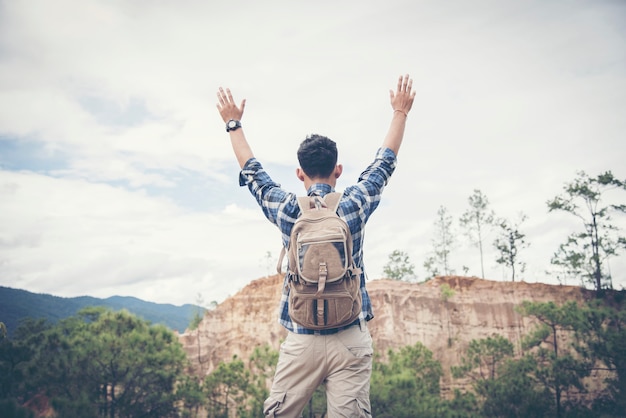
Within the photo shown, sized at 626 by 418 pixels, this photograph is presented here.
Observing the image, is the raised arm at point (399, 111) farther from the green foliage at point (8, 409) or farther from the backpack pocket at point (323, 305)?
the green foliage at point (8, 409)

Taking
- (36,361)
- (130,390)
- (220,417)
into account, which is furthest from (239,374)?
(36,361)

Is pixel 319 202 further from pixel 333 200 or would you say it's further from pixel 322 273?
pixel 322 273

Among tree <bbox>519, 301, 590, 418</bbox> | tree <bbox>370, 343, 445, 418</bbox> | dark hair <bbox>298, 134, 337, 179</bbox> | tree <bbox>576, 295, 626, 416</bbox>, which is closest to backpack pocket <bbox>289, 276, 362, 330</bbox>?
dark hair <bbox>298, 134, 337, 179</bbox>

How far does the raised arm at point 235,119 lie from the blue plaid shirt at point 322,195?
3.7 inches

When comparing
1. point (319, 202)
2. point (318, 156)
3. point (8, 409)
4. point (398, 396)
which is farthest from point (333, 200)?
point (398, 396)

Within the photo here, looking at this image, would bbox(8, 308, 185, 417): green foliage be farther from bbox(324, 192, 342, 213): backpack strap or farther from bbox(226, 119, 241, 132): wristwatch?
bbox(324, 192, 342, 213): backpack strap

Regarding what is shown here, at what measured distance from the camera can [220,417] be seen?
56.8ft

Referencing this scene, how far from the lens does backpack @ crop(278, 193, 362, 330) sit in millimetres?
2070

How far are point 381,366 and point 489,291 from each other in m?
20.0

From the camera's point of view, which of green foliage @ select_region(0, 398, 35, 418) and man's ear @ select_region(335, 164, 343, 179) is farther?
green foliage @ select_region(0, 398, 35, 418)

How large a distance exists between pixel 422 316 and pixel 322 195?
31.7m

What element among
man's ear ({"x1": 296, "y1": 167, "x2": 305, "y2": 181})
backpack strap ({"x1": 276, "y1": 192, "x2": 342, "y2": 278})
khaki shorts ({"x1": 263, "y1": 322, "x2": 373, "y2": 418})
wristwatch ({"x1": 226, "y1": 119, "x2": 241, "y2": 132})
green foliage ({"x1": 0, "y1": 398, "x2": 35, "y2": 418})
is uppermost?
wristwatch ({"x1": 226, "y1": 119, "x2": 241, "y2": 132})

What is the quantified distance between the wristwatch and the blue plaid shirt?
0.29 metres

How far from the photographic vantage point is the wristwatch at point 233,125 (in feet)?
8.80
